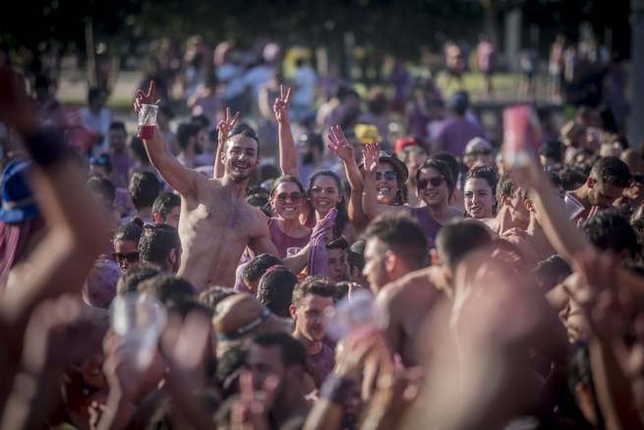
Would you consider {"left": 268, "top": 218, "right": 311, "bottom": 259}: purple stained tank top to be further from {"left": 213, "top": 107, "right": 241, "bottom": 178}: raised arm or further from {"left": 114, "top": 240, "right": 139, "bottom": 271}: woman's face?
{"left": 114, "top": 240, "right": 139, "bottom": 271}: woman's face

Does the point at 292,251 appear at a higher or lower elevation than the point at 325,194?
lower

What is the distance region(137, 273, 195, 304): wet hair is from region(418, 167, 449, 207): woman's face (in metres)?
3.43

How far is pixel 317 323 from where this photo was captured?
702cm

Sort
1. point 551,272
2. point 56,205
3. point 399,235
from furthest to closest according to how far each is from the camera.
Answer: point 551,272 → point 399,235 → point 56,205

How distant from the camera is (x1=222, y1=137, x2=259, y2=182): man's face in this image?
9.16 meters

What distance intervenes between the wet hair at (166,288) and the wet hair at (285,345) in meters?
0.56

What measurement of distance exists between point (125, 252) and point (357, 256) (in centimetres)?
152

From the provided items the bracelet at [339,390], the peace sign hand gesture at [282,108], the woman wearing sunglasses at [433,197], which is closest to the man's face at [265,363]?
the bracelet at [339,390]

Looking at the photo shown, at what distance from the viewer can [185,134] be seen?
1345cm

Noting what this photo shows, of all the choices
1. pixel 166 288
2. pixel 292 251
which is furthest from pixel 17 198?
pixel 292 251

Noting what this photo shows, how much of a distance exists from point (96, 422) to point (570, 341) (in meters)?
2.14

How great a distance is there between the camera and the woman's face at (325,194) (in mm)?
9633

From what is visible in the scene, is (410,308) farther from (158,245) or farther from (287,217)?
(287,217)

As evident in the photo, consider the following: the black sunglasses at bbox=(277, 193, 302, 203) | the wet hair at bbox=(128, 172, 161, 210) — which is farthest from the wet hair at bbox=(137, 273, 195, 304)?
the wet hair at bbox=(128, 172, 161, 210)
